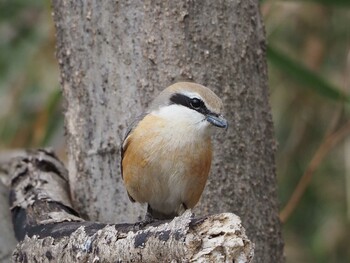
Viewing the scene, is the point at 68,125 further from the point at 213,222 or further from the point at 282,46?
the point at 282,46

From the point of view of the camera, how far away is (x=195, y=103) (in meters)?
3.71

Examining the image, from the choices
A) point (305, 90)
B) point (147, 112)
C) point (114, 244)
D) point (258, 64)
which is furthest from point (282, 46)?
point (114, 244)

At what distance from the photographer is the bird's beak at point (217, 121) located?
365 centimetres

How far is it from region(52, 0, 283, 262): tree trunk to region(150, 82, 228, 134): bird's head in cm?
28

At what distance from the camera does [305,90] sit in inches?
238

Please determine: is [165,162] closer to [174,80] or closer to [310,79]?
[174,80]

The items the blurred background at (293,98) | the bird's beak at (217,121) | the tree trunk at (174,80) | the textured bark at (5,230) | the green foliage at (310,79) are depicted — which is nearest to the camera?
the bird's beak at (217,121)

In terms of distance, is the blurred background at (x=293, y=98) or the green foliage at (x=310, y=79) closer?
the green foliage at (x=310, y=79)

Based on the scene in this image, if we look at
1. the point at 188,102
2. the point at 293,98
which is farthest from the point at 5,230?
the point at 293,98

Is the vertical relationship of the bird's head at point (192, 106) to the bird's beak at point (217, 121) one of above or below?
above

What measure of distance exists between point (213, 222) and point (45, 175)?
163 centimetres

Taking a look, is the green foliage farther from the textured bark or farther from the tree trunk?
the textured bark

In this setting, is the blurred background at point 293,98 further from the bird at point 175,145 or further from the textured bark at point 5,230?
the bird at point 175,145

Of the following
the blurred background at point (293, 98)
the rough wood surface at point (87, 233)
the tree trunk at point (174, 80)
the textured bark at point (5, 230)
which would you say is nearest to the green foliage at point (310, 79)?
the tree trunk at point (174, 80)
